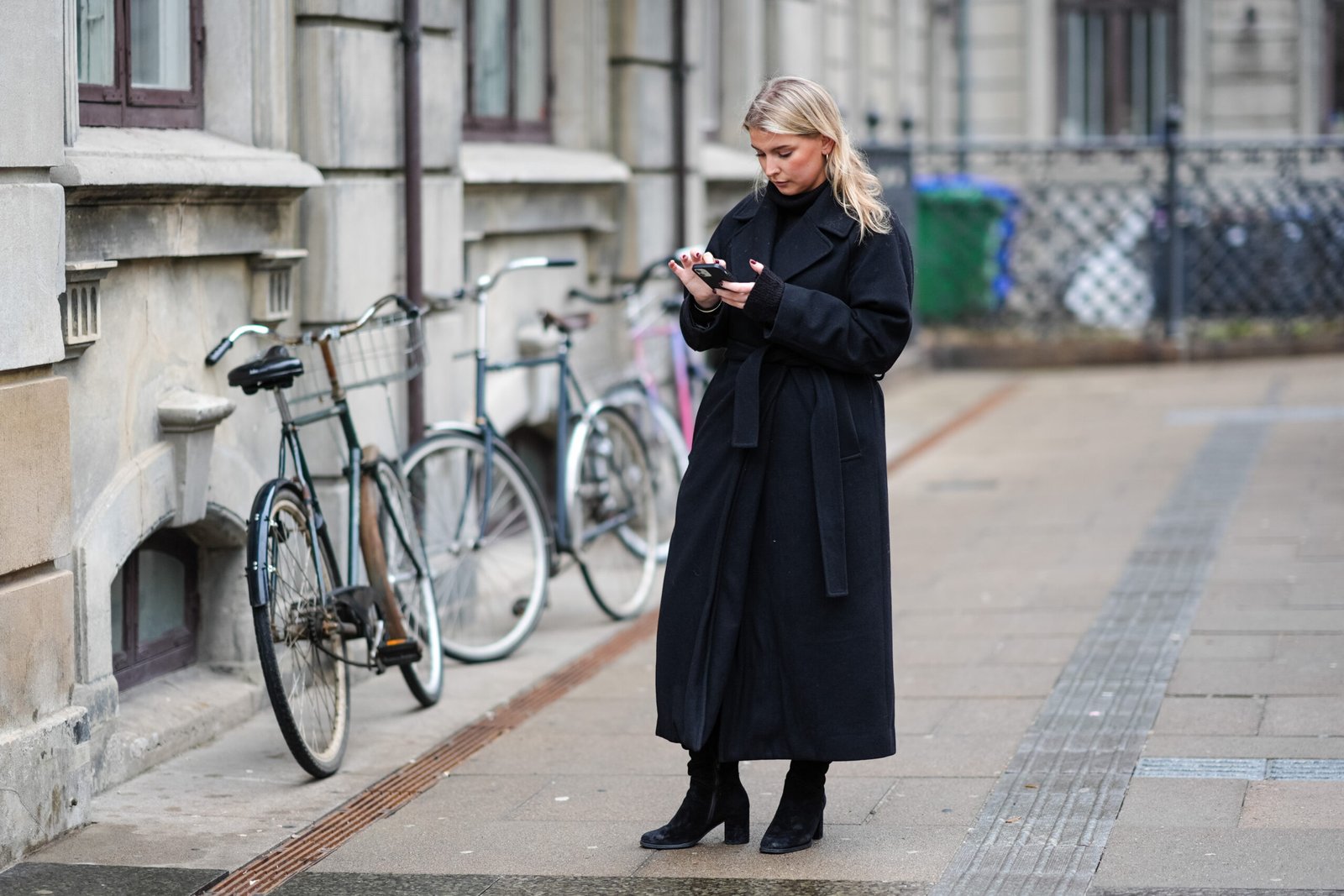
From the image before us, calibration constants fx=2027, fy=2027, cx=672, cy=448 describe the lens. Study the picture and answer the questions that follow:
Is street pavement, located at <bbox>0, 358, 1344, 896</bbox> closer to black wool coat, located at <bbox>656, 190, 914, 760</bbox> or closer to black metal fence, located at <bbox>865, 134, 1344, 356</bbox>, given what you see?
black wool coat, located at <bbox>656, 190, 914, 760</bbox>

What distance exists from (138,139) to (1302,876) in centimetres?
356

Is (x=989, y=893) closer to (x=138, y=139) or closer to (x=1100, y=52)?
(x=138, y=139)

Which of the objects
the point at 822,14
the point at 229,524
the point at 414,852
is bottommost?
the point at 414,852

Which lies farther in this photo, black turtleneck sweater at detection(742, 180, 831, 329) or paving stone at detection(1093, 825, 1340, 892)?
black turtleneck sweater at detection(742, 180, 831, 329)

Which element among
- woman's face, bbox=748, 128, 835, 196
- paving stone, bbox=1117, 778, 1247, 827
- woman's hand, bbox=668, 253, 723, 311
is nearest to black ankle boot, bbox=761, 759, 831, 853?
paving stone, bbox=1117, 778, 1247, 827

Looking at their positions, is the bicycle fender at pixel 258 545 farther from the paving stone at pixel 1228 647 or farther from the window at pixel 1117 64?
the window at pixel 1117 64

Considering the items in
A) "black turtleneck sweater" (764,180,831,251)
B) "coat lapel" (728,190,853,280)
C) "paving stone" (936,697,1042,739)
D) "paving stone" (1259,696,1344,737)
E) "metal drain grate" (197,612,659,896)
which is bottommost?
"metal drain grate" (197,612,659,896)

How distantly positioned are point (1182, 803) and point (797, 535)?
1.20 meters

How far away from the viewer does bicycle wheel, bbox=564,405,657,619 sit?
7492mm

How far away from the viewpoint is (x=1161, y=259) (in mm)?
17141

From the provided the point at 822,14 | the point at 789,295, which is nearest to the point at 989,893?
the point at 789,295

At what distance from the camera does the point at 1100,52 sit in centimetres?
2356

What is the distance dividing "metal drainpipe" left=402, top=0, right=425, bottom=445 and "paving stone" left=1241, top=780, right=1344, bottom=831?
3216 mm

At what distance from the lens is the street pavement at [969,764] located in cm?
451
